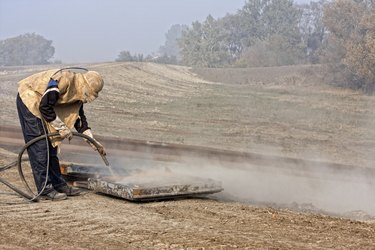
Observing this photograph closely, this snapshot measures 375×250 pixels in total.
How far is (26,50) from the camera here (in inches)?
3221

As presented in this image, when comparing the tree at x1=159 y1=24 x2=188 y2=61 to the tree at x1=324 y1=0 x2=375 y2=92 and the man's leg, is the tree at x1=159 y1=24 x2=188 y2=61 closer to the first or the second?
the tree at x1=324 y1=0 x2=375 y2=92

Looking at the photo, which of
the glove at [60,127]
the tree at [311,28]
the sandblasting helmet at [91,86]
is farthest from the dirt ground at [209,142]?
the tree at [311,28]

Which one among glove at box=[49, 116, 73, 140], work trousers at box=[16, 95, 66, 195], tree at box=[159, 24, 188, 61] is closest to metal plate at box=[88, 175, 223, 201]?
work trousers at box=[16, 95, 66, 195]

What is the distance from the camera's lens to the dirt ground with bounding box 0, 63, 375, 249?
5.48 m

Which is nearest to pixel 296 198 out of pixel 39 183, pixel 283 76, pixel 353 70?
pixel 39 183

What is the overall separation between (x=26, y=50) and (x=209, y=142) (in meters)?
70.6

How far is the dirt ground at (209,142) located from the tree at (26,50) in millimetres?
34776

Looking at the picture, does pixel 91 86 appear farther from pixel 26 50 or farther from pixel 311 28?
pixel 26 50

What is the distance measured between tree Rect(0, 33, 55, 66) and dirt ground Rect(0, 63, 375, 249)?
34.8 m

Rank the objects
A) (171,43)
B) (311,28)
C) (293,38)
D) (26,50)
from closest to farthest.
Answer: (293,38)
(311,28)
(26,50)
(171,43)

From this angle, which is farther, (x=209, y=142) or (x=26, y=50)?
(x=26, y=50)

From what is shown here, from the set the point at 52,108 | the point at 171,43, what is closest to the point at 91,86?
the point at 52,108

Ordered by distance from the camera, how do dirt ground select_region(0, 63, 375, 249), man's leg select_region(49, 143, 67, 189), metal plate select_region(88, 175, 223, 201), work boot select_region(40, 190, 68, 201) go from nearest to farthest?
dirt ground select_region(0, 63, 375, 249) → metal plate select_region(88, 175, 223, 201) → work boot select_region(40, 190, 68, 201) → man's leg select_region(49, 143, 67, 189)

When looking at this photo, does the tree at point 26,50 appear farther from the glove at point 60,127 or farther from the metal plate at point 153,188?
the glove at point 60,127
